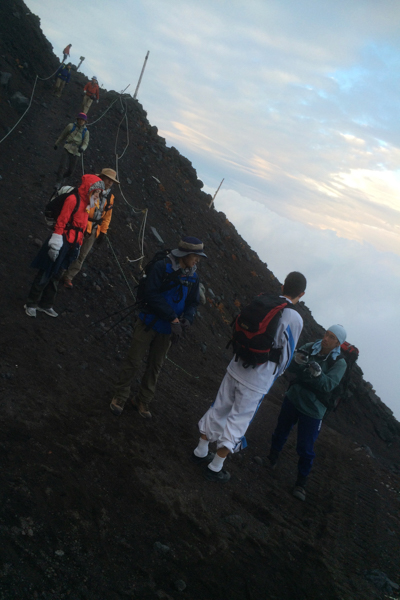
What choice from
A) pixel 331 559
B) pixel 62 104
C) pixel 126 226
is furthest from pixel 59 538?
pixel 62 104

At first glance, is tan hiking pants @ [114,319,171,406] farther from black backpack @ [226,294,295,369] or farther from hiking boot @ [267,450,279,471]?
hiking boot @ [267,450,279,471]

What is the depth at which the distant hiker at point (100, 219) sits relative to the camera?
22.1 ft

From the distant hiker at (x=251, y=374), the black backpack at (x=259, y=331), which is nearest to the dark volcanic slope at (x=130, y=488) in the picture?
the distant hiker at (x=251, y=374)

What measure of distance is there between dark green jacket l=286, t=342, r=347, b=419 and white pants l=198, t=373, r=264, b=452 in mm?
1044

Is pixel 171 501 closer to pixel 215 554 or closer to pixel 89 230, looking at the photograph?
pixel 215 554

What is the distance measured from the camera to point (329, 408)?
5.34m

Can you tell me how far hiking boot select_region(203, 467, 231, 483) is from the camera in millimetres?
4644

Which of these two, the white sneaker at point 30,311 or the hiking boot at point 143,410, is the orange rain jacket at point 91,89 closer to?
the white sneaker at point 30,311

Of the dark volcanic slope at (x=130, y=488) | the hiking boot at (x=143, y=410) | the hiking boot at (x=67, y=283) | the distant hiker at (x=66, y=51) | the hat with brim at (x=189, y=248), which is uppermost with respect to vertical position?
the distant hiker at (x=66, y=51)

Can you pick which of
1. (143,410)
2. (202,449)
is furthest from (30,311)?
(202,449)

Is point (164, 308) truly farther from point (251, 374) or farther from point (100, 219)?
point (100, 219)

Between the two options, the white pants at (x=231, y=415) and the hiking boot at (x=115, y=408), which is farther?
the hiking boot at (x=115, y=408)

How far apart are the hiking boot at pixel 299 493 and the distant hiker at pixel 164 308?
2.46 metres

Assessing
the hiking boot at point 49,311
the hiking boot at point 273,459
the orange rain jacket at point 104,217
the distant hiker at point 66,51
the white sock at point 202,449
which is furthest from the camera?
the distant hiker at point 66,51
